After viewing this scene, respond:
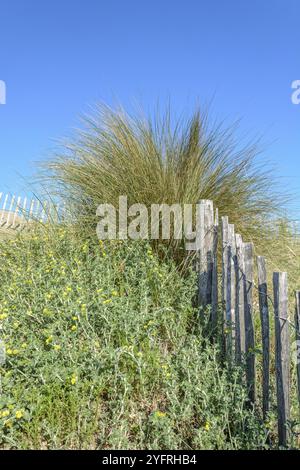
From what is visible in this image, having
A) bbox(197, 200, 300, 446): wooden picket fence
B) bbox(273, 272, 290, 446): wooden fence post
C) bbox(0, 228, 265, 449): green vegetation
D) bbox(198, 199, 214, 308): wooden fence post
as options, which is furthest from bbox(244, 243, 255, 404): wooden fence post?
bbox(198, 199, 214, 308): wooden fence post

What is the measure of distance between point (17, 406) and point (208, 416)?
1132mm

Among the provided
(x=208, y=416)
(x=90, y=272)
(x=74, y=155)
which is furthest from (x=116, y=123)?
(x=208, y=416)

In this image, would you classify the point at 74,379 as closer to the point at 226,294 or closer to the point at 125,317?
the point at 125,317

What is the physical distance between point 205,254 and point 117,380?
1.55 m

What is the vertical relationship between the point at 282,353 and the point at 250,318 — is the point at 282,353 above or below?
below

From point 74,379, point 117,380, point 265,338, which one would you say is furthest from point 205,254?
point 74,379

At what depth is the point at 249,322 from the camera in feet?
7.89

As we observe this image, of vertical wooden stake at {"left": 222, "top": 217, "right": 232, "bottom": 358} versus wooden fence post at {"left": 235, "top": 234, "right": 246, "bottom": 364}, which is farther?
vertical wooden stake at {"left": 222, "top": 217, "right": 232, "bottom": 358}

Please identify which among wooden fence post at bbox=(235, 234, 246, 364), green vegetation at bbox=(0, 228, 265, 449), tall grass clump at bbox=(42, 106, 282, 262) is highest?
tall grass clump at bbox=(42, 106, 282, 262)

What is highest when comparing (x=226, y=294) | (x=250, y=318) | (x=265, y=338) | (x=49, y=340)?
(x=226, y=294)

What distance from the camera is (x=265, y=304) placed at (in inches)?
87.9

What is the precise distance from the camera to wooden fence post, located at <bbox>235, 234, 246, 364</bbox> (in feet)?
8.13

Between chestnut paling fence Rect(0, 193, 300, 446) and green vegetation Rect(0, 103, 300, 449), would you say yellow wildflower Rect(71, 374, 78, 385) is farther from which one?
chestnut paling fence Rect(0, 193, 300, 446)
